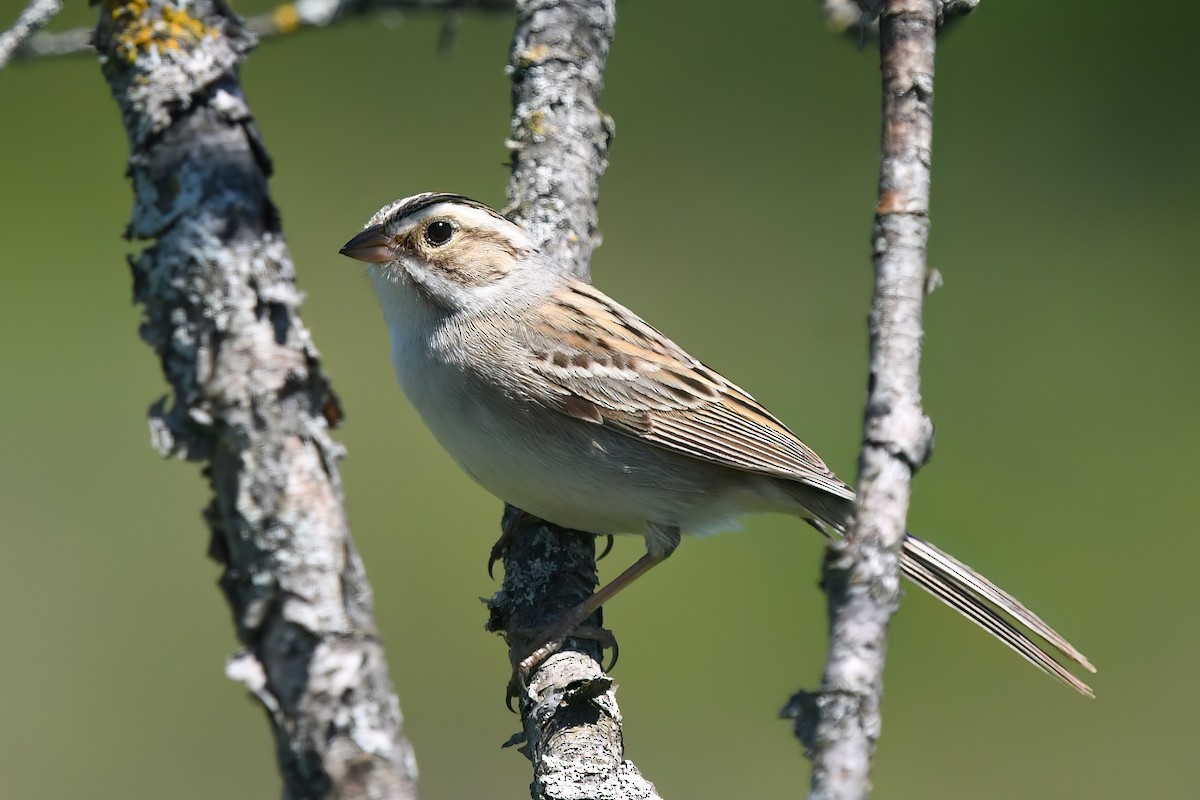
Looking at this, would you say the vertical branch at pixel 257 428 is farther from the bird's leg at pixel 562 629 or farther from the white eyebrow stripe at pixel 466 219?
the white eyebrow stripe at pixel 466 219

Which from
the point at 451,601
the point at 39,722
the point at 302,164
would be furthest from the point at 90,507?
the point at 302,164

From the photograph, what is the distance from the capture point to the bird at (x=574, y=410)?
2.61 m

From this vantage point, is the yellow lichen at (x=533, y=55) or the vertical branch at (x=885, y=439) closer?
the vertical branch at (x=885, y=439)

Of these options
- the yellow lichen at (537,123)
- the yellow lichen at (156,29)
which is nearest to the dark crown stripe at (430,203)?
the yellow lichen at (537,123)

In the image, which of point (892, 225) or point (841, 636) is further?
point (892, 225)

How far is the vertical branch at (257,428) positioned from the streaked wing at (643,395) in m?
1.34

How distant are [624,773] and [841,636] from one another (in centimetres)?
89

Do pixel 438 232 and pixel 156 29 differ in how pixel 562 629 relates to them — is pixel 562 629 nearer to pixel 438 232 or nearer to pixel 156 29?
pixel 438 232

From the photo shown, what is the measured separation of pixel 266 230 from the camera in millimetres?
1354

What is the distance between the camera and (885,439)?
47.2 inches

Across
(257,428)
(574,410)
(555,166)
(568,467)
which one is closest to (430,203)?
(555,166)

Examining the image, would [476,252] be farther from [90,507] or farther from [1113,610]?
[1113,610]

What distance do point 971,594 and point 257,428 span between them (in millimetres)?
1921

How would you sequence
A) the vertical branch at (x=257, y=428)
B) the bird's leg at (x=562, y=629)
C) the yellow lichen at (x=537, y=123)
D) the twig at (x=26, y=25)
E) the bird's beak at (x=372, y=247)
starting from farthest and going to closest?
1. the yellow lichen at (x=537, y=123)
2. the bird's beak at (x=372, y=247)
3. the bird's leg at (x=562, y=629)
4. the twig at (x=26, y=25)
5. the vertical branch at (x=257, y=428)
